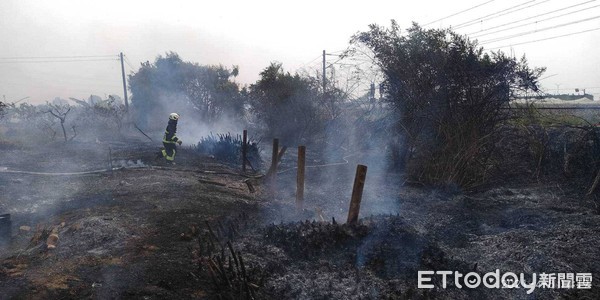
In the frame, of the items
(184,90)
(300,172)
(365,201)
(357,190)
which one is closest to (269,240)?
(357,190)

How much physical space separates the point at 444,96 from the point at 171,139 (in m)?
8.31

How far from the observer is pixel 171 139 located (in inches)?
469

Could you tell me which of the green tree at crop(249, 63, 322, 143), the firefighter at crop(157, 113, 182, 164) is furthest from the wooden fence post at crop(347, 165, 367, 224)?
the green tree at crop(249, 63, 322, 143)

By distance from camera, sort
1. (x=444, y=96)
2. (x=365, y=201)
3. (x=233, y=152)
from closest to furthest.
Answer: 1. (x=365, y=201)
2. (x=444, y=96)
3. (x=233, y=152)

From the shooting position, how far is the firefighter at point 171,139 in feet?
38.5

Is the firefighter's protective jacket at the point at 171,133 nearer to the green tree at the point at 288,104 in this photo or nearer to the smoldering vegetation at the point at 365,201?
the smoldering vegetation at the point at 365,201

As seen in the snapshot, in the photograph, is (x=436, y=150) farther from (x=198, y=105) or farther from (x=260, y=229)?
(x=198, y=105)

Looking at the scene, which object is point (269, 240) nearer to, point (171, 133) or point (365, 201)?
point (365, 201)

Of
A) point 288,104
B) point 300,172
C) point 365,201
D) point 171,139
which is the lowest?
point 365,201

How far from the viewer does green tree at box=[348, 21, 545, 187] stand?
9.60 metres

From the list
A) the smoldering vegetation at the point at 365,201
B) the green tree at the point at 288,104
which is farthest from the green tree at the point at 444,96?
the green tree at the point at 288,104

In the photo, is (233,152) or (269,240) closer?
(269,240)

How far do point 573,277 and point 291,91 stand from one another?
17081 mm

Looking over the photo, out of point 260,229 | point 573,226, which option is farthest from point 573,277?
point 260,229
